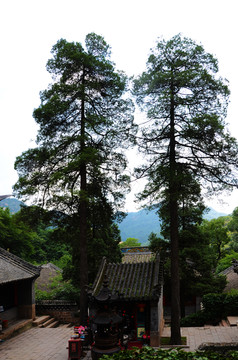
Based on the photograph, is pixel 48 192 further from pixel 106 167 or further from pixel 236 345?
pixel 236 345

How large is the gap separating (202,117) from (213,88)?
161 centimetres

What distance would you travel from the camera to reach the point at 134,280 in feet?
46.7

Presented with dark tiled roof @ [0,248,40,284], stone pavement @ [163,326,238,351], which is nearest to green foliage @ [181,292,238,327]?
stone pavement @ [163,326,238,351]

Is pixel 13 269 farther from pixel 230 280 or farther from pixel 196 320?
pixel 230 280

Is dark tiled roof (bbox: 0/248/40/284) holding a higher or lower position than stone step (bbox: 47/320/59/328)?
higher

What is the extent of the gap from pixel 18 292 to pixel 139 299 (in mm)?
8905

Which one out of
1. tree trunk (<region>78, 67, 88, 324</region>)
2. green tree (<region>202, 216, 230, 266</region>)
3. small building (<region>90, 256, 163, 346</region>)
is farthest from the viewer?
green tree (<region>202, 216, 230, 266</region>)

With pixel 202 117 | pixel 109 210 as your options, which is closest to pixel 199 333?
pixel 109 210

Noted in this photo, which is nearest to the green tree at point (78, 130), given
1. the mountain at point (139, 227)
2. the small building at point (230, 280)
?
the small building at point (230, 280)

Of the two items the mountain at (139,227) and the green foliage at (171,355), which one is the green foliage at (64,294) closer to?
the green foliage at (171,355)

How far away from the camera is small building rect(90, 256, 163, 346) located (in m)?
12.9

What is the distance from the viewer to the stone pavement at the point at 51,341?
12266 millimetres

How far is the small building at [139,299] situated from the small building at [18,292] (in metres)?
5.23

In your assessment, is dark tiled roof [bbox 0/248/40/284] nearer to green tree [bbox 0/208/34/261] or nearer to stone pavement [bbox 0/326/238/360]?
stone pavement [bbox 0/326/238/360]
